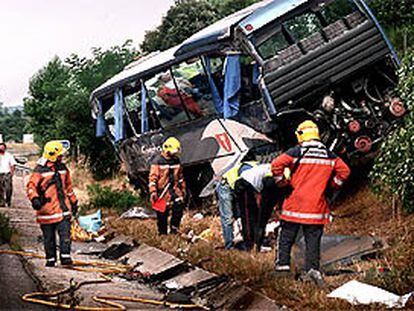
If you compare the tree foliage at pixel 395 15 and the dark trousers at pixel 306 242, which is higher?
the tree foliage at pixel 395 15

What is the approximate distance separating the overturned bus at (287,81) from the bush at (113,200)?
354 cm

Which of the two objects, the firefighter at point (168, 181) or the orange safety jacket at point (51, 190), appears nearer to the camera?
the orange safety jacket at point (51, 190)

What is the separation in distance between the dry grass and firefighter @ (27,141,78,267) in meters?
1.52

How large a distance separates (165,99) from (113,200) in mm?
3772

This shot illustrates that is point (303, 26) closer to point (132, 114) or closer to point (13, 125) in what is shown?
point (132, 114)

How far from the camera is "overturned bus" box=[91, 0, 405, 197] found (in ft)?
36.9

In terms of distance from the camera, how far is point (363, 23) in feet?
37.8

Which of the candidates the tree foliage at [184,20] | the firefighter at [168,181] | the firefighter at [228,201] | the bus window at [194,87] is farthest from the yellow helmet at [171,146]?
the tree foliage at [184,20]

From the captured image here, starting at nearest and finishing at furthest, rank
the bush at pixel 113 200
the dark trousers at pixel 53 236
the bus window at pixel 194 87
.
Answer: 1. the dark trousers at pixel 53 236
2. the bus window at pixel 194 87
3. the bush at pixel 113 200

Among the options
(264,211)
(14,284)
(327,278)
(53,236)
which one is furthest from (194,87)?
(327,278)

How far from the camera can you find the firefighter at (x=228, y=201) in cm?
999

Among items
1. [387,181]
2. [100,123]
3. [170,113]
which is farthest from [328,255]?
[100,123]

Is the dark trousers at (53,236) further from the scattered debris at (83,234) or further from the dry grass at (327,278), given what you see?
the scattered debris at (83,234)

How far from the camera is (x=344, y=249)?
29.0 ft
